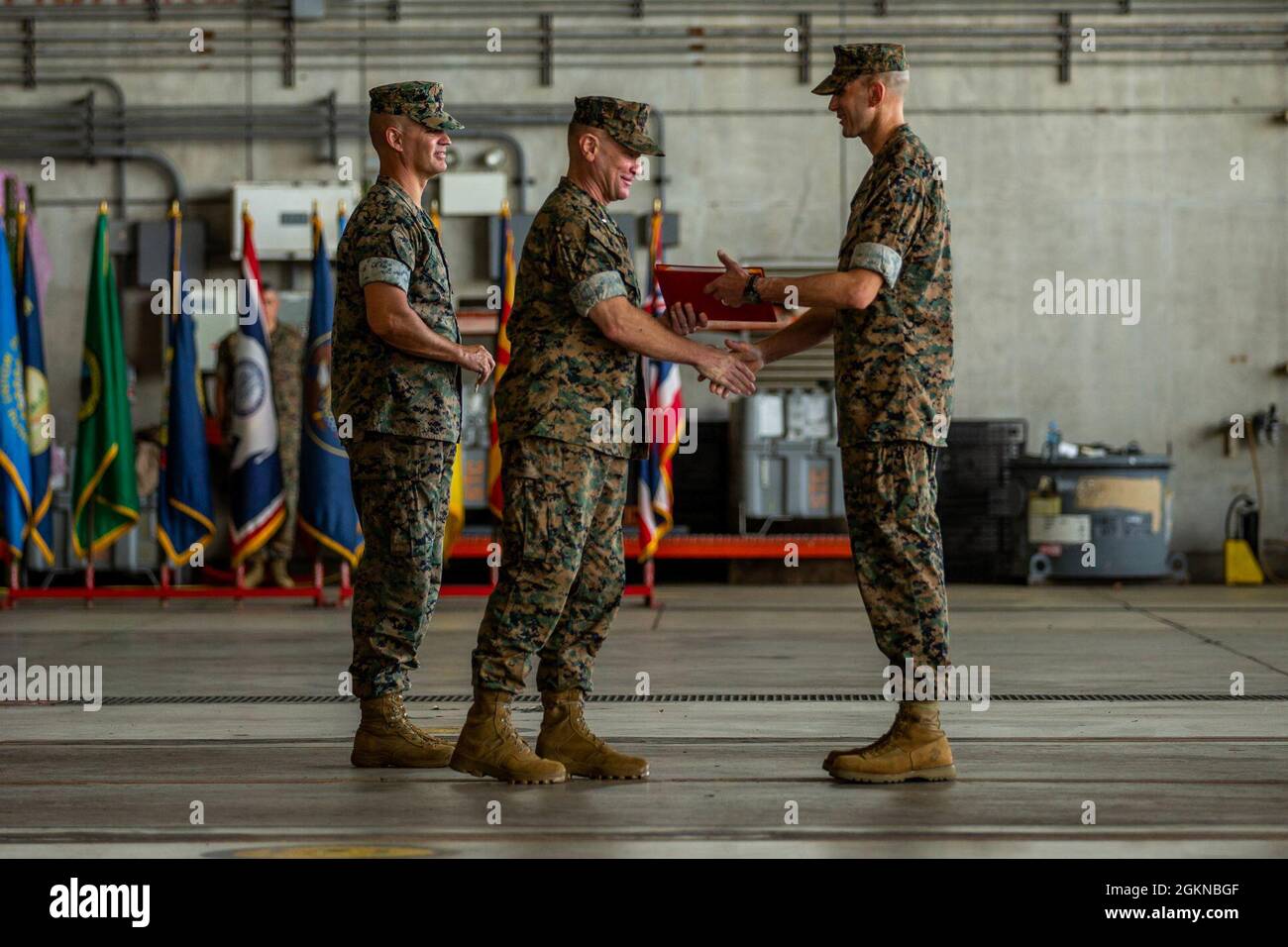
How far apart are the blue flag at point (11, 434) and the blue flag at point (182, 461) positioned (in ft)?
2.51

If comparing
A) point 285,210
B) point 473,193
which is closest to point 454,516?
point 473,193

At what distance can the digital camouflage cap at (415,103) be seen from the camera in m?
4.09

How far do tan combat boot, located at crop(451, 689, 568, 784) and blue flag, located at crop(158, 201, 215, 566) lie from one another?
575 centimetres

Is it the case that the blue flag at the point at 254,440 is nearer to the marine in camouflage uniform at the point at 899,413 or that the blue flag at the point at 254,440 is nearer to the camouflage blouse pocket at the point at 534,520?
the camouflage blouse pocket at the point at 534,520

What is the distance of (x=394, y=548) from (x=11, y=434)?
559 cm

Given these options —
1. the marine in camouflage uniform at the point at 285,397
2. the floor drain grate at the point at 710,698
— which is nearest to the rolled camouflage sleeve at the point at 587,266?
the floor drain grate at the point at 710,698

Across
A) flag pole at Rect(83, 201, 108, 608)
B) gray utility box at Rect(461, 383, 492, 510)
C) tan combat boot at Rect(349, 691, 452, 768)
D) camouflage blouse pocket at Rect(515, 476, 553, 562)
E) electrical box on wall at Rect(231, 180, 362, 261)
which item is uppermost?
electrical box on wall at Rect(231, 180, 362, 261)

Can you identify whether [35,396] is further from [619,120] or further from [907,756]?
[907,756]

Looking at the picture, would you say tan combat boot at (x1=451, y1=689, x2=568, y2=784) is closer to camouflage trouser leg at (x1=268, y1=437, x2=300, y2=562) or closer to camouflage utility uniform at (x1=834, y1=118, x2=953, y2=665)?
camouflage utility uniform at (x1=834, y1=118, x2=953, y2=665)

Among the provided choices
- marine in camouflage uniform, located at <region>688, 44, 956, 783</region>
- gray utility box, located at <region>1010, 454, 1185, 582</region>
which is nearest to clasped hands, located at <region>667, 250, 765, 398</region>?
marine in camouflage uniform, located at <region>688, 44, 956, 783</region>

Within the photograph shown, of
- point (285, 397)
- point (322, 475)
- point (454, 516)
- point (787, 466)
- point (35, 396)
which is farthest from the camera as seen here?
point (787, 466)

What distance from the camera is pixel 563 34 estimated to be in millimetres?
11312

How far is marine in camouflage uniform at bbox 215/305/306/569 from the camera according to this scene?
390 inches

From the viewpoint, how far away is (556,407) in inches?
146
